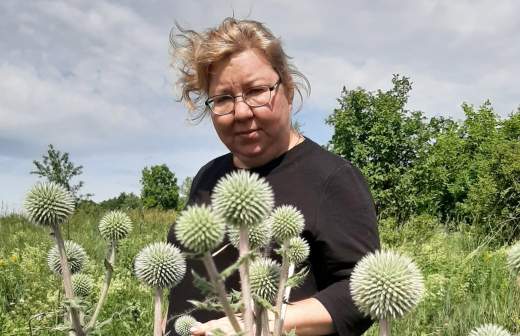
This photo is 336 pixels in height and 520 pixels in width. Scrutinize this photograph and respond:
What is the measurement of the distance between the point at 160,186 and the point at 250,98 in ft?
201

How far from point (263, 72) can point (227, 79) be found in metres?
0.19

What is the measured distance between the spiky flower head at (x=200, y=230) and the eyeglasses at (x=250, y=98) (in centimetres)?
166

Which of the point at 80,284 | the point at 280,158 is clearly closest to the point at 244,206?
the point at 80,284

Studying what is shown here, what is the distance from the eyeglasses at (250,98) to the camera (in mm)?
2652

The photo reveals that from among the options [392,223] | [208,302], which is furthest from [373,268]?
[392,223]

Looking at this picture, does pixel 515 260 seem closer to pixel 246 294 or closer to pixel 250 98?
pixel 246 294

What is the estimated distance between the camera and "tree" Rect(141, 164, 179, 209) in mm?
61156

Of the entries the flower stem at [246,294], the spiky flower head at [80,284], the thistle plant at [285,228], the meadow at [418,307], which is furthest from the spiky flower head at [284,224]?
the meadow at [418,307]

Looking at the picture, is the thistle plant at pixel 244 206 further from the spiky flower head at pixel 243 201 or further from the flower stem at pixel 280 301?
the flower stem at pixel 280 301

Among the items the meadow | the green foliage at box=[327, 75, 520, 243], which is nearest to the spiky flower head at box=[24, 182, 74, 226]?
the meadow

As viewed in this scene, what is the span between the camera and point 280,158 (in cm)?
295

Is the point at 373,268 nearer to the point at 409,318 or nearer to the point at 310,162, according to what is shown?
the point at 310,162

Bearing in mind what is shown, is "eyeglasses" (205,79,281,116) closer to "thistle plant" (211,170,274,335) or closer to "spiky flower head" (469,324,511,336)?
"thistle plant" (211,170,274,335)

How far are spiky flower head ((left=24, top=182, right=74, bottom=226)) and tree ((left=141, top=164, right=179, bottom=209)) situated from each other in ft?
197
